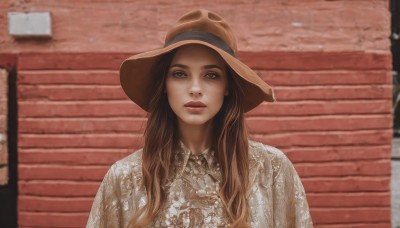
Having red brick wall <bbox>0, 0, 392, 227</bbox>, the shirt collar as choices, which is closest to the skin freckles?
the shirt collar

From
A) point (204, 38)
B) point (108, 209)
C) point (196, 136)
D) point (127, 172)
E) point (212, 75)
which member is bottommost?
point (108, 209)

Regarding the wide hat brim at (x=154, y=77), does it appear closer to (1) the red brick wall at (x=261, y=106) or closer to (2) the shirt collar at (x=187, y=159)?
(2) the shirt collar at (x=187, y=159)

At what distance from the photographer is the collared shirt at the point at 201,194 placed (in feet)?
5.81

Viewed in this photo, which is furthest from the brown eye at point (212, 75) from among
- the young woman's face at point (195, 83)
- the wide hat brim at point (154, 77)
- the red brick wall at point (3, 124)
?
the red brick wall at point (3, 124)

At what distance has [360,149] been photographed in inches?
140

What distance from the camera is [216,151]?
190 centimetres

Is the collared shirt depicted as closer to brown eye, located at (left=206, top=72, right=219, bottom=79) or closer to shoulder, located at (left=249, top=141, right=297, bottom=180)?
shoulder, located at (left=249, top=141, right=297, bottom=180)

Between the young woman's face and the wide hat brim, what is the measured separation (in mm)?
70

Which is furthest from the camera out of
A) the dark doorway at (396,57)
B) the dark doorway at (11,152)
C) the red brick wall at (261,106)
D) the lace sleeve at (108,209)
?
the dark doorway at (396,57)

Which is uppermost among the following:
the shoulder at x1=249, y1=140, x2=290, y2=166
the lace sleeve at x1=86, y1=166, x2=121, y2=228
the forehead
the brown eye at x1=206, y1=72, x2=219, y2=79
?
the forehead

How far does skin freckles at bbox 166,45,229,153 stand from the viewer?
176 cm

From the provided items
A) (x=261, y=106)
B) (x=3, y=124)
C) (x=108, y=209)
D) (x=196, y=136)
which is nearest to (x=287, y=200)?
(x=196, y=136)

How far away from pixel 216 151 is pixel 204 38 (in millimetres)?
473

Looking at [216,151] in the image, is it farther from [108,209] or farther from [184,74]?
[108,209]
